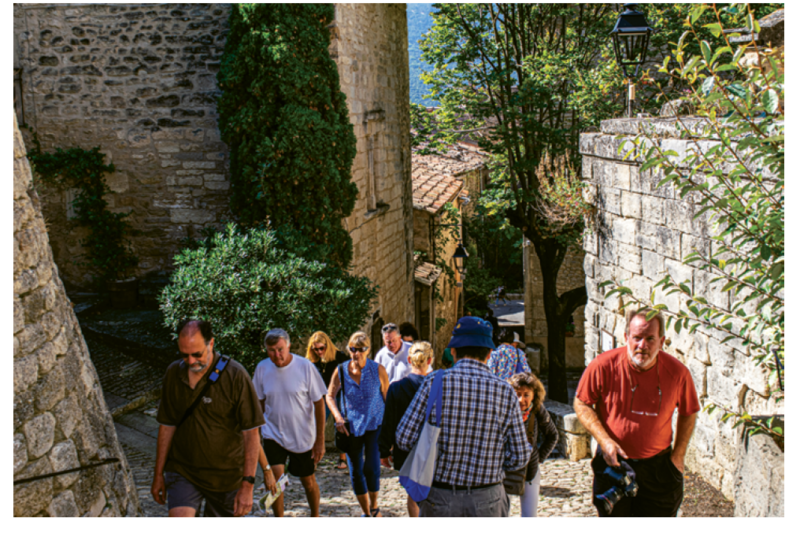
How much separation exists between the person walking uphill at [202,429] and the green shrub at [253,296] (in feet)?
8.29

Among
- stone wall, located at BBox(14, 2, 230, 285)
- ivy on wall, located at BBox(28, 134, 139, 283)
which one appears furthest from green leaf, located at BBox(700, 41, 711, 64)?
ivy on wall, located at BBox(28, 134, 139, 283)

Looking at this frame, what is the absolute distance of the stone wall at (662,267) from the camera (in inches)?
203

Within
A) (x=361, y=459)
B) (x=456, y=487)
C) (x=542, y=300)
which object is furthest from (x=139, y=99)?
(x=542, y=300)

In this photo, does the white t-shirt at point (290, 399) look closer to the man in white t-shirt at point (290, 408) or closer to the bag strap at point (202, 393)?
the man in white t-shirt at point (290, 408)

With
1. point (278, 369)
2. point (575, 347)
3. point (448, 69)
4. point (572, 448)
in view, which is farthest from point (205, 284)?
point (575, 347)

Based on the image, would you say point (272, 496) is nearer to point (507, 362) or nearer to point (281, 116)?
point (507, 362)

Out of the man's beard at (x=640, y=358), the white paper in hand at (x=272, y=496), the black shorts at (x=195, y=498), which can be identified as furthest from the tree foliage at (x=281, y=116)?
the man's beard at (x=640, y=358)

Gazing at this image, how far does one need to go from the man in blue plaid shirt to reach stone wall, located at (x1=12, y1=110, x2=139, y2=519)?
5.22ft

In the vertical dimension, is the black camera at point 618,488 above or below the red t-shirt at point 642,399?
below

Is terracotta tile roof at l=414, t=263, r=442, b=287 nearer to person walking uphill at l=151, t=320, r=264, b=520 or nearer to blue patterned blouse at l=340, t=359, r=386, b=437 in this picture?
blue patterned blouse at l=340, t=359, r=386, b=437

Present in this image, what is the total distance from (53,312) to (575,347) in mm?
16591

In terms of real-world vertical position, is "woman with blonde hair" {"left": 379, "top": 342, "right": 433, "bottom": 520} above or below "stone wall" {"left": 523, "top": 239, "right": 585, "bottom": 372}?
above

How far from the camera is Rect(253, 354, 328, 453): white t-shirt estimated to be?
15.0ft
